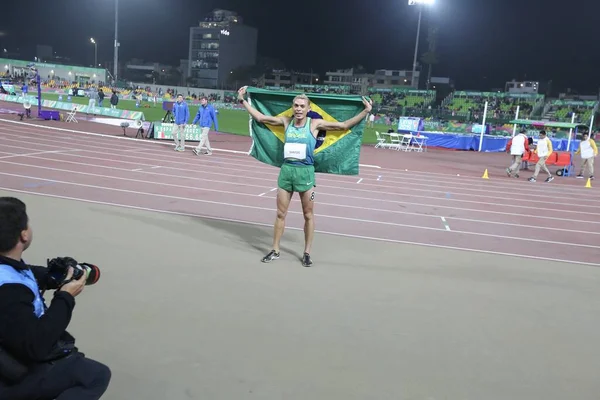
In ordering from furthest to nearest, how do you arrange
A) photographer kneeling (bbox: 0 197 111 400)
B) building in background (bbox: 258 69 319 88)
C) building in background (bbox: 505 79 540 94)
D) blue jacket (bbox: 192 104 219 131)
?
building in background (bbox: 258 69 319 88) → building in background (bbox: 505 79 540 94) → blue jacket (bbox: 192 104 219 131) → photographer kneeling (bbox: 0 197 111 400)

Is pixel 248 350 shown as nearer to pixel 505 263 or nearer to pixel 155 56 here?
pixel 505 263

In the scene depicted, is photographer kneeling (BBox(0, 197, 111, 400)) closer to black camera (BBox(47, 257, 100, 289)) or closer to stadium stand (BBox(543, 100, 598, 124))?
black camera (BBox(47, 257, 100, 289))

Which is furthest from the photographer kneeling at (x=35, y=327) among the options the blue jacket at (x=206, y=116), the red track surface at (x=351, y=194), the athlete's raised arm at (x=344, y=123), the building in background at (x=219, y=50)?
the building in background at (x=219, y=50)

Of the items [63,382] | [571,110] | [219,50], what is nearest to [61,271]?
[63,382]

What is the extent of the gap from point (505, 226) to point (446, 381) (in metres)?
6.12

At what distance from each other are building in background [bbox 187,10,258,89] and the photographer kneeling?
12759 cm

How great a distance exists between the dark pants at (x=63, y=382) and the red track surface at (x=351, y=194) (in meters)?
5.46

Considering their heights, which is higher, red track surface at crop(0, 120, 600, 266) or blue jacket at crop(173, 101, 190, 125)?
blue jacket at crop(173, 101, 190, 125)

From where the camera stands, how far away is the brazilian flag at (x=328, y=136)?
6.14 m

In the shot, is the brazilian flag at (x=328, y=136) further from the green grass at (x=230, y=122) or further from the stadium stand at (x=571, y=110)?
the stadium stand at (x=571, y=110)

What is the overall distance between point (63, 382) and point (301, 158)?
3835 mm

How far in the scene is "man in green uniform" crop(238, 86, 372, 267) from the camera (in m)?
5.75

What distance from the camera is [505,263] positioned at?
6.44 m

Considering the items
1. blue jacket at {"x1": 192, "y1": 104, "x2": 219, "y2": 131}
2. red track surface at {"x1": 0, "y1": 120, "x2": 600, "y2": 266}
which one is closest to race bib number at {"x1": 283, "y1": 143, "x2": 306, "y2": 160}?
red track surface at {"x1": 0, "y1": 120, "x2": 600, "y2": 266}
